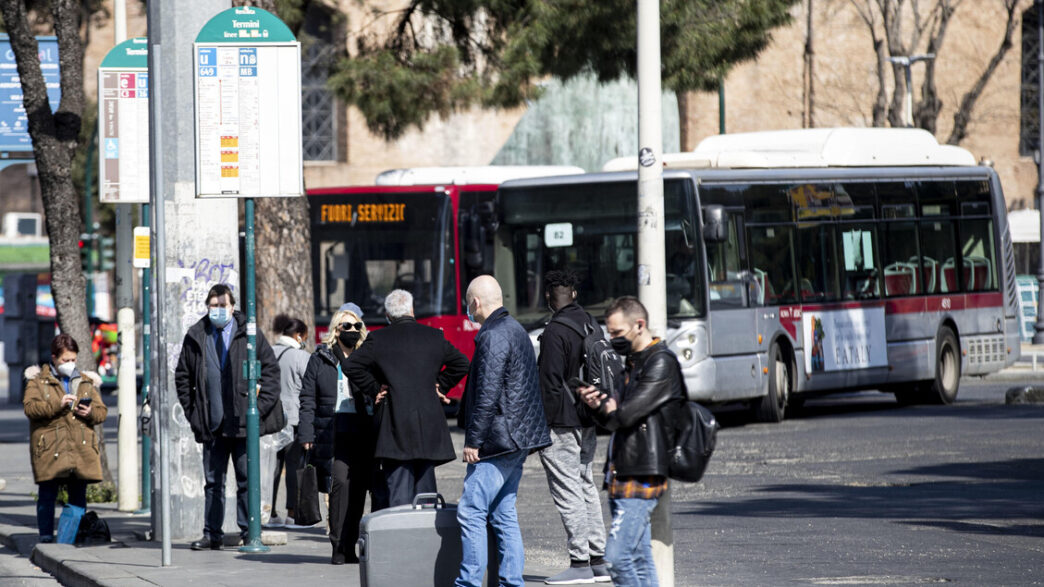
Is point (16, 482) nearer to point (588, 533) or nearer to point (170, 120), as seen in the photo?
point (170, 120)

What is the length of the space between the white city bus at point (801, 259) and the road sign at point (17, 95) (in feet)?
21.1

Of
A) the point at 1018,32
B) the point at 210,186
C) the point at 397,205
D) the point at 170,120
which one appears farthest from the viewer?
the point at 1018,32

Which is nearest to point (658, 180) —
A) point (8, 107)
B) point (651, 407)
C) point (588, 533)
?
point (588, 533)

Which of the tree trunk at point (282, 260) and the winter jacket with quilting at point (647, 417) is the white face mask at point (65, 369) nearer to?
the tree trunk at point (282, 260)

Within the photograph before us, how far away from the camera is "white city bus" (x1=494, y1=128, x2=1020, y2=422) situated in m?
18.8

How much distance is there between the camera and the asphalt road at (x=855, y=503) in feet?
30.7

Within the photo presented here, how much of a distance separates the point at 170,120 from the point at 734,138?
1291 centimetres

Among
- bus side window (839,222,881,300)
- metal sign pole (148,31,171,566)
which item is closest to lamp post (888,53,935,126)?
bus side window (839,222,881,300)

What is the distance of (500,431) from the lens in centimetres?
801

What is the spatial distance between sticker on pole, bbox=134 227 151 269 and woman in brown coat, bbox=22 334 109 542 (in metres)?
1.37

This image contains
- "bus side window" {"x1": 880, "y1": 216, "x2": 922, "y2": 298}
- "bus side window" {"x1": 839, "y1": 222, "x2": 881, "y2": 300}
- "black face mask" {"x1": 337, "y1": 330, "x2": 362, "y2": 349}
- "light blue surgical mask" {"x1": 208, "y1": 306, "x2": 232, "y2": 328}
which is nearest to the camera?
"black face mask" {"x1": 337, "y1": 330, "x2": 362, "y2": 349}

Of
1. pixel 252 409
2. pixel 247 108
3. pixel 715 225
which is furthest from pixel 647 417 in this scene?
pixel 715 225

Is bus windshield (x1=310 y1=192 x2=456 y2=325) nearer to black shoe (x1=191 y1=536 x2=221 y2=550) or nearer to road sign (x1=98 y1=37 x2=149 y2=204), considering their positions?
road sign (x1=98 y1=37 x2=149 y2=204)

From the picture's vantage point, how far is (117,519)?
41.5 feet
